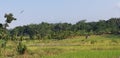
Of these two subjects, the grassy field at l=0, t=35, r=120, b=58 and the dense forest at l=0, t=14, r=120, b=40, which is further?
the dense forest at l=0, t=14, r=120, b=40

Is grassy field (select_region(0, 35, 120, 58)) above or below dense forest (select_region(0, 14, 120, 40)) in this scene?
below

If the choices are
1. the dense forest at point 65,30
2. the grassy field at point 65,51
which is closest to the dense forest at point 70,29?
the dense forest at point 65,30

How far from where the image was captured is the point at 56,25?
10706 cm

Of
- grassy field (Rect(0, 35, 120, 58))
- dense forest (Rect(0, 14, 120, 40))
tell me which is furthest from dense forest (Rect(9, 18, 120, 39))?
grassy field (Rect(0, 35, 120, 58))

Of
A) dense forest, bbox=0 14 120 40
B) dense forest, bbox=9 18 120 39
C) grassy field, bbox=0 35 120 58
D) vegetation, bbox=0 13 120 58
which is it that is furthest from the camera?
dense forest, bbox=9 18 120 39

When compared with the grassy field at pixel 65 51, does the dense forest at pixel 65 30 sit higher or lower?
higher

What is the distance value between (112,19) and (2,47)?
80.8 metres

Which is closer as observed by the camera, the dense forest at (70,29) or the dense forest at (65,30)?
the dense forest at (65,30)

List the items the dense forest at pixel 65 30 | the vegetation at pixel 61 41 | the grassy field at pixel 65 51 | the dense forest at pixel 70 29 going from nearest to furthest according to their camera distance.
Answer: the grassy field at pixel 65 51 < the vegetation at pixel 61 41 < the dense forest at pixel 65 30 < the dense forest at pixel 70 29

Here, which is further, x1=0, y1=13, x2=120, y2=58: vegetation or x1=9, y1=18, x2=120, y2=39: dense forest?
x1=9, y1=18, x2=120, y2=39: dense forest

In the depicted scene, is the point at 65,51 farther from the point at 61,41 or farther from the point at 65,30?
the point at 65,30

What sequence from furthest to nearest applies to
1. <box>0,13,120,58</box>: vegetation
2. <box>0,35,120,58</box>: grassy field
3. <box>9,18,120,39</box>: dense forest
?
1. <box>9,18,120,39</box>: dense forest
2. <box>0,13,120,58</box>: vegetation
3. <box>0,35,120,58</box>: grassy field

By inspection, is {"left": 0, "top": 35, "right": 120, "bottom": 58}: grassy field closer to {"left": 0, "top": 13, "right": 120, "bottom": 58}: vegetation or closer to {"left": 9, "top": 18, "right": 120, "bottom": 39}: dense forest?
{"left": 0, "top": 13, "right": 120, "bottom": 58}: vegetation

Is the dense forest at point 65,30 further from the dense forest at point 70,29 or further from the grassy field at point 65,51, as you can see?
the grassy field at point 65,51
